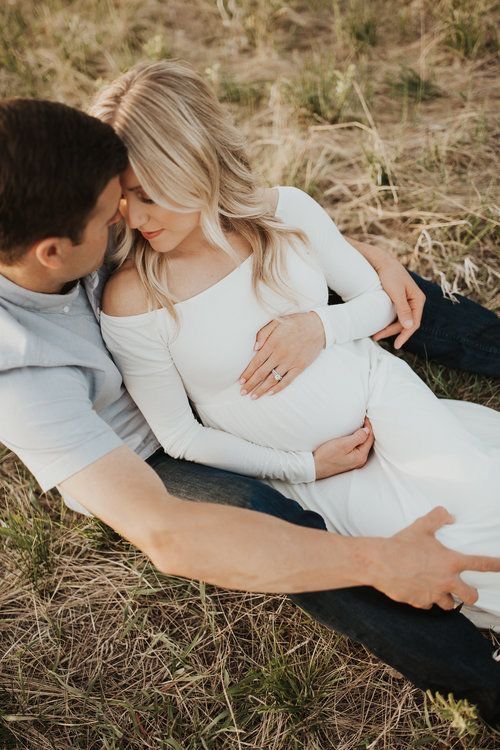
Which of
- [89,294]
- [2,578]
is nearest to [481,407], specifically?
[89,294]

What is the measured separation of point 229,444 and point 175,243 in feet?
2.24

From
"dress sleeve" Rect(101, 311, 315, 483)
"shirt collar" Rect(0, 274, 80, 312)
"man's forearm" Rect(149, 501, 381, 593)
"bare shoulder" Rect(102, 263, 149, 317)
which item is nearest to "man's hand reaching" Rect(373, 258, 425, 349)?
"dress sleeve" Rect(101, 311, 315, 483)

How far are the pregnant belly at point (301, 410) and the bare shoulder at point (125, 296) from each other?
1.40 feet

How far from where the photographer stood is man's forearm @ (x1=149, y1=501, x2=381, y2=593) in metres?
1.69

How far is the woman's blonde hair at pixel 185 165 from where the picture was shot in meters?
1.89

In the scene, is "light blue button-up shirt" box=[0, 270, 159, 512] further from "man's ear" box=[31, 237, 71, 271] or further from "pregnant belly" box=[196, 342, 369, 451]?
"pregnant belly" box=[196, 342, 369, 451]

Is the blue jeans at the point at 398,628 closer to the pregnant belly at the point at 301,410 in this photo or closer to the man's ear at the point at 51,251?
the pregnant belly at the point at 301,410

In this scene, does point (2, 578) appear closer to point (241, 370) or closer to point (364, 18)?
point (241, 370)

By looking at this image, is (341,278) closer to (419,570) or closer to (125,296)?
(125,296)

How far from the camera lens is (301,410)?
7.44 ft

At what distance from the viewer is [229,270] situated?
2.23 meters

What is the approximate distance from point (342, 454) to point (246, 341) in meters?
0.50

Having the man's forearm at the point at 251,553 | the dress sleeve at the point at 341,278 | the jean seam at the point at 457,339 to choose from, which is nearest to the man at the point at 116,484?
the man's forearm at the point at 251,553

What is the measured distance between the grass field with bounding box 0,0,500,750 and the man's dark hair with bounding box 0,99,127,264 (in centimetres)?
131
